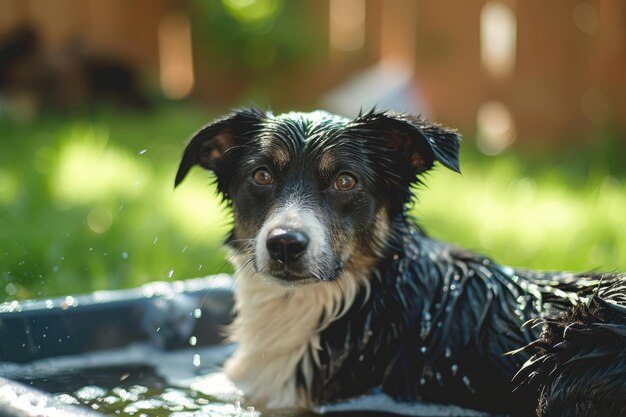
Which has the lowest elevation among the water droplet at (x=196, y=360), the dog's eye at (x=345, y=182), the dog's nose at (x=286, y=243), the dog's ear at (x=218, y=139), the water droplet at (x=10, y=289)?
the water droplet at (x=196, y=360)

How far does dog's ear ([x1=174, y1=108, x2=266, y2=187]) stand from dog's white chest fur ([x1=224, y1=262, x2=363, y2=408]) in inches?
18.8

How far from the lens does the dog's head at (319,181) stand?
2842 millimetres

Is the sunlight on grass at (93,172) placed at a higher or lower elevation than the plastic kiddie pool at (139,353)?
higher

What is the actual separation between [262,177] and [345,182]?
0.31 m

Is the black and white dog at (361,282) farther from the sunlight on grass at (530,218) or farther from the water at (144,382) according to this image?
the sunlight on grass at (530,218)

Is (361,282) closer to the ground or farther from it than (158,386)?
farther from it

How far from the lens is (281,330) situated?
322 cm

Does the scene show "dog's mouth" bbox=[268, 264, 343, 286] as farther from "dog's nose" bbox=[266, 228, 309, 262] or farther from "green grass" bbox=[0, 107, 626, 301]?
"green grass" bbox=[0, 107, 626, 301]

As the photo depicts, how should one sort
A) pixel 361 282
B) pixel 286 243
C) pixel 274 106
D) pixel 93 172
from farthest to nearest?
pixel 274 106, pixel 93 172, pixel 361 282, pixel 286 243

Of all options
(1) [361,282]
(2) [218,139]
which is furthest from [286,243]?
(2) [218,139]

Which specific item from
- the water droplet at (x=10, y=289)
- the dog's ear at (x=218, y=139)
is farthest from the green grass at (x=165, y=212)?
the dog's ear at (x=218, y=139)

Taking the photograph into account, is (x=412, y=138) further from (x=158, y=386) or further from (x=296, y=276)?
(x=158, y=386)

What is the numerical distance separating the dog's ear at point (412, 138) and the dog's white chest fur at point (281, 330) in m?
0.51

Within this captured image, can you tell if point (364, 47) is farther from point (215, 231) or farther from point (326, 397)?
point (326, 397)
